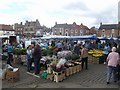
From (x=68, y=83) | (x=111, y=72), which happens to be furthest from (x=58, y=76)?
(x=111, y=72)

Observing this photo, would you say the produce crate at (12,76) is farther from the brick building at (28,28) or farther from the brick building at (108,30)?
the brick building at (28,28)

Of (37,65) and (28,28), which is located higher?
(28,28)

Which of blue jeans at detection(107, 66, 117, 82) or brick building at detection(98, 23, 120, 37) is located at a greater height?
brick building at detection(98, 23, 120, 37)

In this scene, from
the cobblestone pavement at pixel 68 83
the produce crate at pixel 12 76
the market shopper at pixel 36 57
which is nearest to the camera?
the cobblestone pavement at pixel 68 83

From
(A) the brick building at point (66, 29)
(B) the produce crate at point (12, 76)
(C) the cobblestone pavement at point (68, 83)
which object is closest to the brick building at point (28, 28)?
(A) the brick building at point (66, 29)

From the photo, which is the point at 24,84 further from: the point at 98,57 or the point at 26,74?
the point at 98,57

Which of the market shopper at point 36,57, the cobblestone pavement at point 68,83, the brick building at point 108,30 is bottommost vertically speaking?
the cobblestone pavement at point 68,83

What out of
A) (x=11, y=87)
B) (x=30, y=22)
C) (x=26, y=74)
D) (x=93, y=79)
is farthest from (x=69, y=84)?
(x=30, y=22)

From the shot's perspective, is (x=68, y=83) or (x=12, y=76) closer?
(x=68, y=83)

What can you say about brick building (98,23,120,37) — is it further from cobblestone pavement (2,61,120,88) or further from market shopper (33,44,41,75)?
cobblestone pavement (2,61,120,88)

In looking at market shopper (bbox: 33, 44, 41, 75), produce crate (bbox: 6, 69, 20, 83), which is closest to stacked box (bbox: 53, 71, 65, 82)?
produce crate (bbox: 6, 69, 20, 83)

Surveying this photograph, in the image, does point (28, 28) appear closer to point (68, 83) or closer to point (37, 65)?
point (37, 65)

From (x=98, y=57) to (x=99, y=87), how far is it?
8.33 m

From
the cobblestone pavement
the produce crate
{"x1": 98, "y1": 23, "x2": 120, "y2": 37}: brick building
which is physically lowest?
the cobblestone pavement
